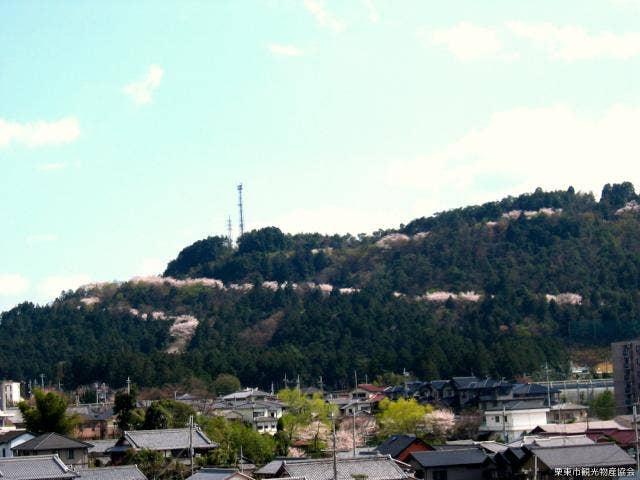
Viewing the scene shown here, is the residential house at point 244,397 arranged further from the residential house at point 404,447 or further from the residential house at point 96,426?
the residential house at point 404,447

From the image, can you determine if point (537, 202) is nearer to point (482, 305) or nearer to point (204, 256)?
point (482, 305)

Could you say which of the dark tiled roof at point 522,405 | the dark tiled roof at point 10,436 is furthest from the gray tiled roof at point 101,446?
the dark tiled roof at point 522,405

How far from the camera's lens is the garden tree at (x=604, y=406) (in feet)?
189

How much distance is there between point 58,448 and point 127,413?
23.4 feet

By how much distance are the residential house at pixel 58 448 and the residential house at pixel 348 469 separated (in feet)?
33.8

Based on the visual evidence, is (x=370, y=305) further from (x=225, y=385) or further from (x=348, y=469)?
(x=348, y=469)

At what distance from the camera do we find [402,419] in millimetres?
54625

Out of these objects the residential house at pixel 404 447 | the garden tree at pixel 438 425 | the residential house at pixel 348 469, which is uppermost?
the residential house at pixel 348 469

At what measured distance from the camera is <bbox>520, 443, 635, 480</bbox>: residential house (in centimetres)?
3612

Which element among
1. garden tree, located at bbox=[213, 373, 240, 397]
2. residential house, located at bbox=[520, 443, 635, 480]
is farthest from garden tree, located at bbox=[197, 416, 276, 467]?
garden tree, located at bbox=[213, 373, 240, 397]

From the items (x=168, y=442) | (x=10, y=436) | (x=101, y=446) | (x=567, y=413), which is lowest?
(x=567, y=413)

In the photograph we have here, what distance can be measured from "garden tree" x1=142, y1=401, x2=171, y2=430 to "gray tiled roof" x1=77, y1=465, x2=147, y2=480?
994 cm

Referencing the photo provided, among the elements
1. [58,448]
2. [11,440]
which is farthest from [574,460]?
[11,440]

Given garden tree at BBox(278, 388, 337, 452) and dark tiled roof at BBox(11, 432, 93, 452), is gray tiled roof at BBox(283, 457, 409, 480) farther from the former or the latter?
garden tree at BBox(278, 388, 337, 452)
